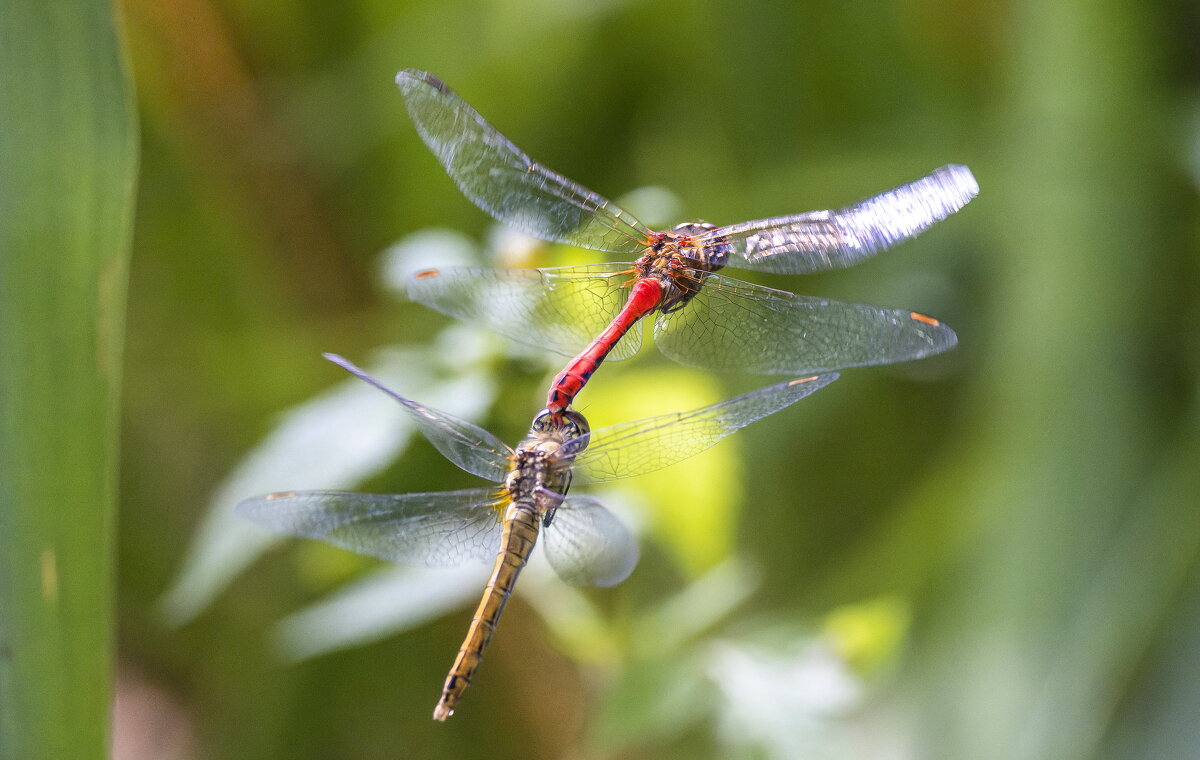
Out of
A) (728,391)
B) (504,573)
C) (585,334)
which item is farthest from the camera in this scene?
(728,391)

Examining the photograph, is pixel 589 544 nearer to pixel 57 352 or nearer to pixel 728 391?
pixel 57 352

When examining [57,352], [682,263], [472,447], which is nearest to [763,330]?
[682,263]

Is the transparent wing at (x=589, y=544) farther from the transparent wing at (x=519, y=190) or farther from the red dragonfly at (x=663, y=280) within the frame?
the transparent wing at (x=519, y=190)

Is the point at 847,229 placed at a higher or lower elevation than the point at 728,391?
lower

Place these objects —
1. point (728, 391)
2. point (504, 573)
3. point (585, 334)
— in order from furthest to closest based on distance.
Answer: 1. point (728, 391)
2. point (585, 334)
3. point (504, 573)

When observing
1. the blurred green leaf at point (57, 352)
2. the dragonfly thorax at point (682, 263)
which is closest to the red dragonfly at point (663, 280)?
the dragonfly thorax at point (682, 263)

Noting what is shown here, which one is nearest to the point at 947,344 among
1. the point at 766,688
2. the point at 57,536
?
the point at 766,688

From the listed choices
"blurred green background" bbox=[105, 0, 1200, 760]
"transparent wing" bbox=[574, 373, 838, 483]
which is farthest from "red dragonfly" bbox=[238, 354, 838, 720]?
"blurred green background" bbox=[105, 0, 1200, 760]
